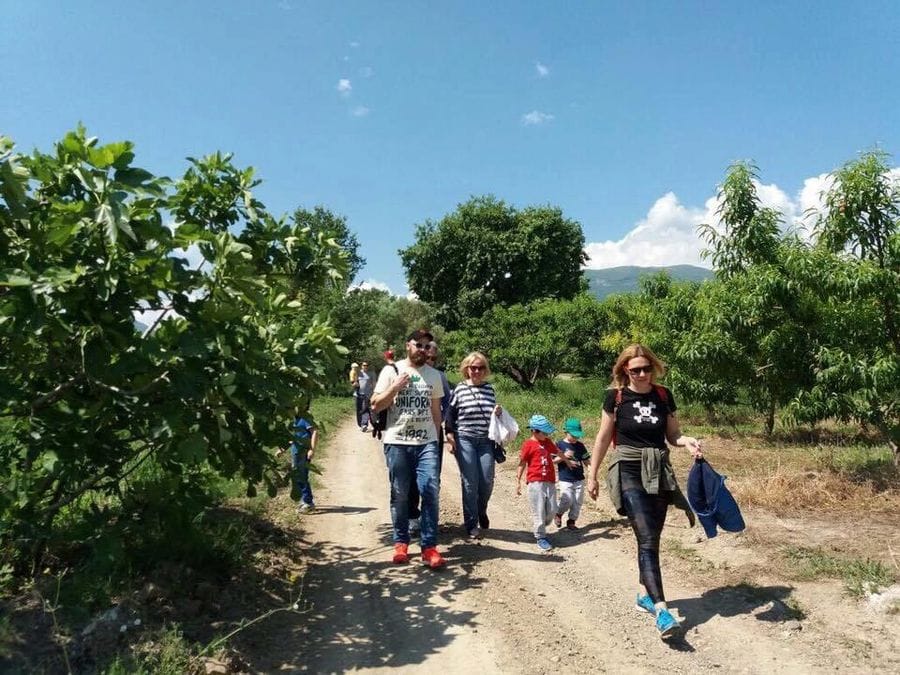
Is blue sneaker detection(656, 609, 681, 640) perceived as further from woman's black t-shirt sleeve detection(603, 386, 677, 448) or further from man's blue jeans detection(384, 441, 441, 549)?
man's blue jeans detection(384, 441, 441, 549)

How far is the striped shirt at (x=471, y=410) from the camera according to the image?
237 inches

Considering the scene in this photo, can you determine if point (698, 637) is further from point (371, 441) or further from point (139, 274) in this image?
point (371, 441)

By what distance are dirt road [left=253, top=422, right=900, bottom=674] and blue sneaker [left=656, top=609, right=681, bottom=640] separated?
9 centimetres

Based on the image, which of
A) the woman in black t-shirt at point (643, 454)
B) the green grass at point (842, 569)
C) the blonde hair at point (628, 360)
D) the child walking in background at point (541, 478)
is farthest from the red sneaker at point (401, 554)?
the green grass at point (842, 569)

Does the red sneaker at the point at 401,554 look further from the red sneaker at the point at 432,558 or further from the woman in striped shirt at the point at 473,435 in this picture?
the woman in striped shirt at the point at 473,435

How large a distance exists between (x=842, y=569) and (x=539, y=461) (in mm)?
2618

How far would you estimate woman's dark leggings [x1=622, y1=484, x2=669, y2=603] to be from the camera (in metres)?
4.16

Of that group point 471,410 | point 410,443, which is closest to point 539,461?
point 471,410

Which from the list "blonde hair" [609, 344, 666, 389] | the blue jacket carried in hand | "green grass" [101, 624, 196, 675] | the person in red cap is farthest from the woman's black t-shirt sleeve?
"green grass" [101, 624, 196, 675]

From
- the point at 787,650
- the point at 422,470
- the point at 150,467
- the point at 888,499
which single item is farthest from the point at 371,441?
the point at 787,650

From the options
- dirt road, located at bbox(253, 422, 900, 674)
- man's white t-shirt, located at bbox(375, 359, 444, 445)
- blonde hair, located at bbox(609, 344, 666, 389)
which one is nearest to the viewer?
dirt road, located at bbox(253, 422, 900, 674)

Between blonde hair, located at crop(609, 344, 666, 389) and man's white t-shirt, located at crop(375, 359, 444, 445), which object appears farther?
man's white t-shirt, located at crop(375, 359, 444, 445)

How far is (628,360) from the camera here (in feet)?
14.8

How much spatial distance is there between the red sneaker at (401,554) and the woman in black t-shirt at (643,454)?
1819 millimetres
